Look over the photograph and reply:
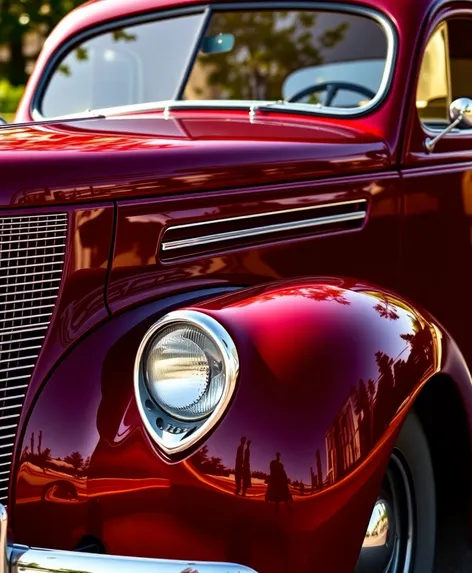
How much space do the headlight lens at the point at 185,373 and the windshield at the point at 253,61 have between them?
1445 mm

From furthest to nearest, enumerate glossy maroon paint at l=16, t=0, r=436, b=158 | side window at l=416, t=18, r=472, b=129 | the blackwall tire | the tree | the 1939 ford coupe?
the tree < side window at l=416, t=18, r=472, b=129 < glossy maroon paint at l=16, t=0, r=436, b=158 < the blackwall tire < the 1939 ford coupe

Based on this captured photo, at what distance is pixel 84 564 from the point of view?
1.80 meters

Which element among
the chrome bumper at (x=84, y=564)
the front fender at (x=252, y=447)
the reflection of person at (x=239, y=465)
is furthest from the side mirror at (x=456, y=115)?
the chrome bumper at (x=84, y=564)

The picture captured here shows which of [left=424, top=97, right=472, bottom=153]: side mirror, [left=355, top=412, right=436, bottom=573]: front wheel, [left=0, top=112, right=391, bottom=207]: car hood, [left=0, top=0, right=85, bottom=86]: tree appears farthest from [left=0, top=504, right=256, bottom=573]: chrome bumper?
[left=0, top=0, right=85, bottom=86]: tree

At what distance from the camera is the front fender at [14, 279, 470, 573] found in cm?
188

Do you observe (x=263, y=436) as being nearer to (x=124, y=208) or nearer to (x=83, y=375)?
(x=83, y=375)

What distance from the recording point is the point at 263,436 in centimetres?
189

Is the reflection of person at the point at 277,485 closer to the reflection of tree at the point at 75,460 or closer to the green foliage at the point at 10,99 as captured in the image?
the reflection of tree at the point at 75,460

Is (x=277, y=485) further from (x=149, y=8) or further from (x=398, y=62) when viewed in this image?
(x=149, y=8)

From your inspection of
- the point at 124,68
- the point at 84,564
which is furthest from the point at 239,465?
the point at 124,68

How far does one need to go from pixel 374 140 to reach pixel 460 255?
53cm

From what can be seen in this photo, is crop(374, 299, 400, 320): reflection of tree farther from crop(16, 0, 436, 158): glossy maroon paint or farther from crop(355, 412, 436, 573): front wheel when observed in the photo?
crop(16, 0, 436, 158): glossy maroon paint

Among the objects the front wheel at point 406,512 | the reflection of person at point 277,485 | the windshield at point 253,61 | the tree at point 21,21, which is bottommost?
the front wheel at point 406,512

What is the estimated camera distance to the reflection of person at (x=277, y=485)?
6.14ft
